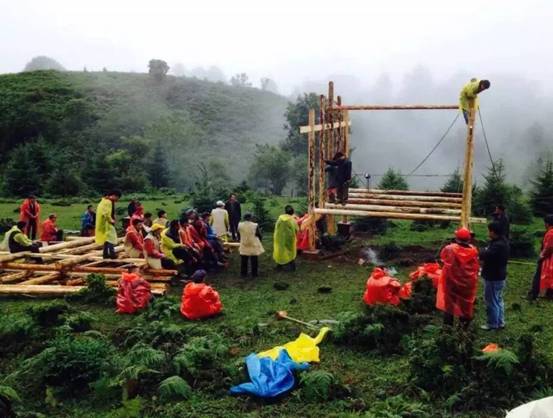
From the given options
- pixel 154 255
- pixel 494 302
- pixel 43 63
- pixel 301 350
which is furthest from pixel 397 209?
pixel 43 63

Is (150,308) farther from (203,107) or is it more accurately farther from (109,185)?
(203,107)

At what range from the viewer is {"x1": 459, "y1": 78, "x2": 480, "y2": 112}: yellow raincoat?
13.6m

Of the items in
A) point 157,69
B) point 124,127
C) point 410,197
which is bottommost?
point 410,197

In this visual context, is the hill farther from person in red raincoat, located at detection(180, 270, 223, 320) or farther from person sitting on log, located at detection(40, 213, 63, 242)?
person in red raincoat, located at detection(180, 270, 223, 320)

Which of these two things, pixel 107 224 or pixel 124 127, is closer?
pixel 107 224

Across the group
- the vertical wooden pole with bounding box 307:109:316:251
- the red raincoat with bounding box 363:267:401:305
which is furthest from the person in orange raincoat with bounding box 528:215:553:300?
the vertical wooden pole with bounding box 307:109:316:251

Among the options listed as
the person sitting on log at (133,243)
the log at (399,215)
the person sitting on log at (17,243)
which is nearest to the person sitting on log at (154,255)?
the person sitting on log at (133,243)

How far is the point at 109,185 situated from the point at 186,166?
15.0 m

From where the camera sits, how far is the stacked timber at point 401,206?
15359 mm

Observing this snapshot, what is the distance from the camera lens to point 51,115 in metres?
52.6

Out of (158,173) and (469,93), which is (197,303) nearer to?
(469,93)

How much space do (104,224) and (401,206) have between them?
28.5ft

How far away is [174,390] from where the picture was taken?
7.21 m

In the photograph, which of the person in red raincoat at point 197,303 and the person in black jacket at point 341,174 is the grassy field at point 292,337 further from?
the person in black jacket at point 341,174
